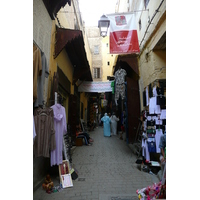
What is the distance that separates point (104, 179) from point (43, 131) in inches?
82.2

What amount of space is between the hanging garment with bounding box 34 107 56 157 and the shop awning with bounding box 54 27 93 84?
2424mm

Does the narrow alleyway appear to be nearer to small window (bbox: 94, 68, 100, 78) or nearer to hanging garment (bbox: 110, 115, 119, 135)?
hanging garment (bbox: 110, 115, 119, 135)

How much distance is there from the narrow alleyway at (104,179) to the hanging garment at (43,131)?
916 mm

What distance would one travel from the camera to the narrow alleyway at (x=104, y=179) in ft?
11.5

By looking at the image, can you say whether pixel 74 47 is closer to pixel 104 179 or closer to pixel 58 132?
pixel 58 132

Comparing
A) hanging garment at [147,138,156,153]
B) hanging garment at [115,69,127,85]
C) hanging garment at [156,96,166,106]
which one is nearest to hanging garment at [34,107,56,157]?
hanging garment at [147,138,156,153]

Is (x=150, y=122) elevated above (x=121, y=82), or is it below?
below

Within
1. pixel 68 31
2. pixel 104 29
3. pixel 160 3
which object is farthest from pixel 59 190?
pixel 160 3

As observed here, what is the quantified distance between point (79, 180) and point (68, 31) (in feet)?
14.0

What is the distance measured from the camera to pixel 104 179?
14.4 ft

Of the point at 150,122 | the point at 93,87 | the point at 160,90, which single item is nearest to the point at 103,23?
the point at 160,90

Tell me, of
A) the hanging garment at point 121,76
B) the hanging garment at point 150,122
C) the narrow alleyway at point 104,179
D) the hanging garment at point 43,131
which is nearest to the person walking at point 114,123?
the hanging garment at point 121,76

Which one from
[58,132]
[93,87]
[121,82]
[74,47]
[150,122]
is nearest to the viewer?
[58,132]

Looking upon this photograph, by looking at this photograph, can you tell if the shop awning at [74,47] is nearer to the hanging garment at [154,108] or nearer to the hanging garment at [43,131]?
the hanging garment at [43,131]
